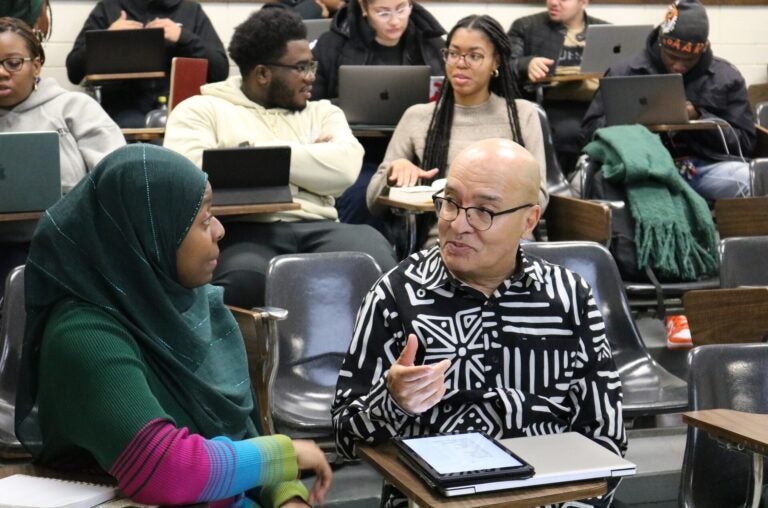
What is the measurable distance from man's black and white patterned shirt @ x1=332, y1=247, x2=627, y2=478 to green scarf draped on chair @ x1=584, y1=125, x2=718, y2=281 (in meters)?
1.85

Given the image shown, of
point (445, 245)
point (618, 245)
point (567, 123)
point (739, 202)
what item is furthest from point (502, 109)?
point (445, 245)

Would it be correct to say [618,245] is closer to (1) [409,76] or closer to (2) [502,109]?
(2) [502,109]

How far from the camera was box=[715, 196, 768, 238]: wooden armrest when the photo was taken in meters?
3.81

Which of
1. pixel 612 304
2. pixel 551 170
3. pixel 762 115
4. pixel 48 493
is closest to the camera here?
pixel 48 493

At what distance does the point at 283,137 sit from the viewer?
346cm

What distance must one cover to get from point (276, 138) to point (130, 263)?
6.04 feet

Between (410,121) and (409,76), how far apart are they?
1.35 ft

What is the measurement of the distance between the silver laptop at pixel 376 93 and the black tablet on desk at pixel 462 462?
8.35 feet

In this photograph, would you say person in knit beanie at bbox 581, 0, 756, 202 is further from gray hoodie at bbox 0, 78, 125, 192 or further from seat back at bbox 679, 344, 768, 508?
seat back at bbox 679, 344, 768, 508

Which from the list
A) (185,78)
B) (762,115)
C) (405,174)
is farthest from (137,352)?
(762,115)

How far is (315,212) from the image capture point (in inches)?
134

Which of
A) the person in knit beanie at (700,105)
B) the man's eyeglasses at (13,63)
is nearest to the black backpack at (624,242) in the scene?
the person in knit beanie at (700,105)

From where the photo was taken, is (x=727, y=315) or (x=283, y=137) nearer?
(x=727, y=315)

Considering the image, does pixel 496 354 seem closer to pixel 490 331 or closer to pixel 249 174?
pixel 490 331
